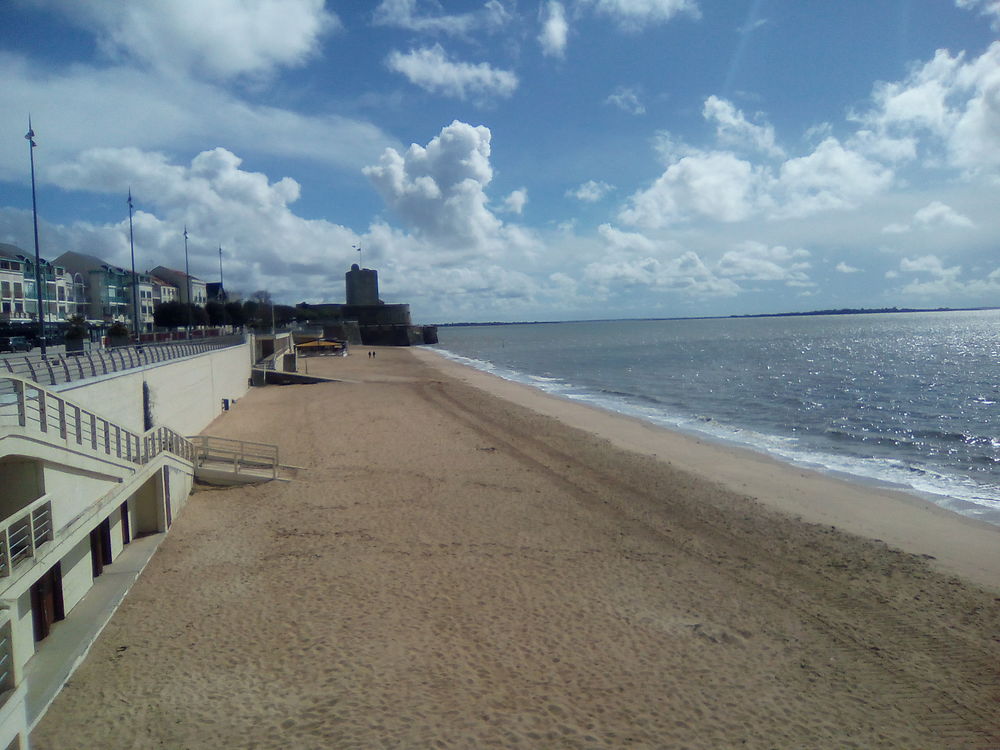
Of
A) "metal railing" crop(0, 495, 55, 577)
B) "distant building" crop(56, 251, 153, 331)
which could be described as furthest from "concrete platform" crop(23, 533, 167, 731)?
"distant building" crop(56, 251, 153, 331)

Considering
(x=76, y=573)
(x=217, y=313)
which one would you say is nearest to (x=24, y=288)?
(x=217, y=313)

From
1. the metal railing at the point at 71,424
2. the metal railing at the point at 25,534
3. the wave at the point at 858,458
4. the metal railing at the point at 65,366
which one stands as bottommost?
the wave at the point at 858,458

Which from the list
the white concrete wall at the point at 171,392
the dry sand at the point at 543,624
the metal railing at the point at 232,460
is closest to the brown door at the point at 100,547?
the dry sand at the point at 543,624

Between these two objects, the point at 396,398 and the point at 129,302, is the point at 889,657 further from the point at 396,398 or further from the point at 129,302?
the point at 129,302

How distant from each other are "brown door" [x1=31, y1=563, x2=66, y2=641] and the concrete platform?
11cm

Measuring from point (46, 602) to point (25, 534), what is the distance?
3.56 feet

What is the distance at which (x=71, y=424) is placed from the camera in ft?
28.6

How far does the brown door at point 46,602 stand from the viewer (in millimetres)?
7602

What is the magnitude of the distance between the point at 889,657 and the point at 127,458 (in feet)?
35.9

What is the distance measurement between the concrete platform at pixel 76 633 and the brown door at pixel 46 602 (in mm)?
108

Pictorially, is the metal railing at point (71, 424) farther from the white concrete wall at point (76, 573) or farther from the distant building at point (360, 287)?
the distant building at point (360, 287)

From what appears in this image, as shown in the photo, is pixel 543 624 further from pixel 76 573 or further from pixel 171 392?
pixel 171 392

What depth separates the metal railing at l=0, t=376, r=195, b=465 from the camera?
23.7 feet

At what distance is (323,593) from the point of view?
9.05 meters
